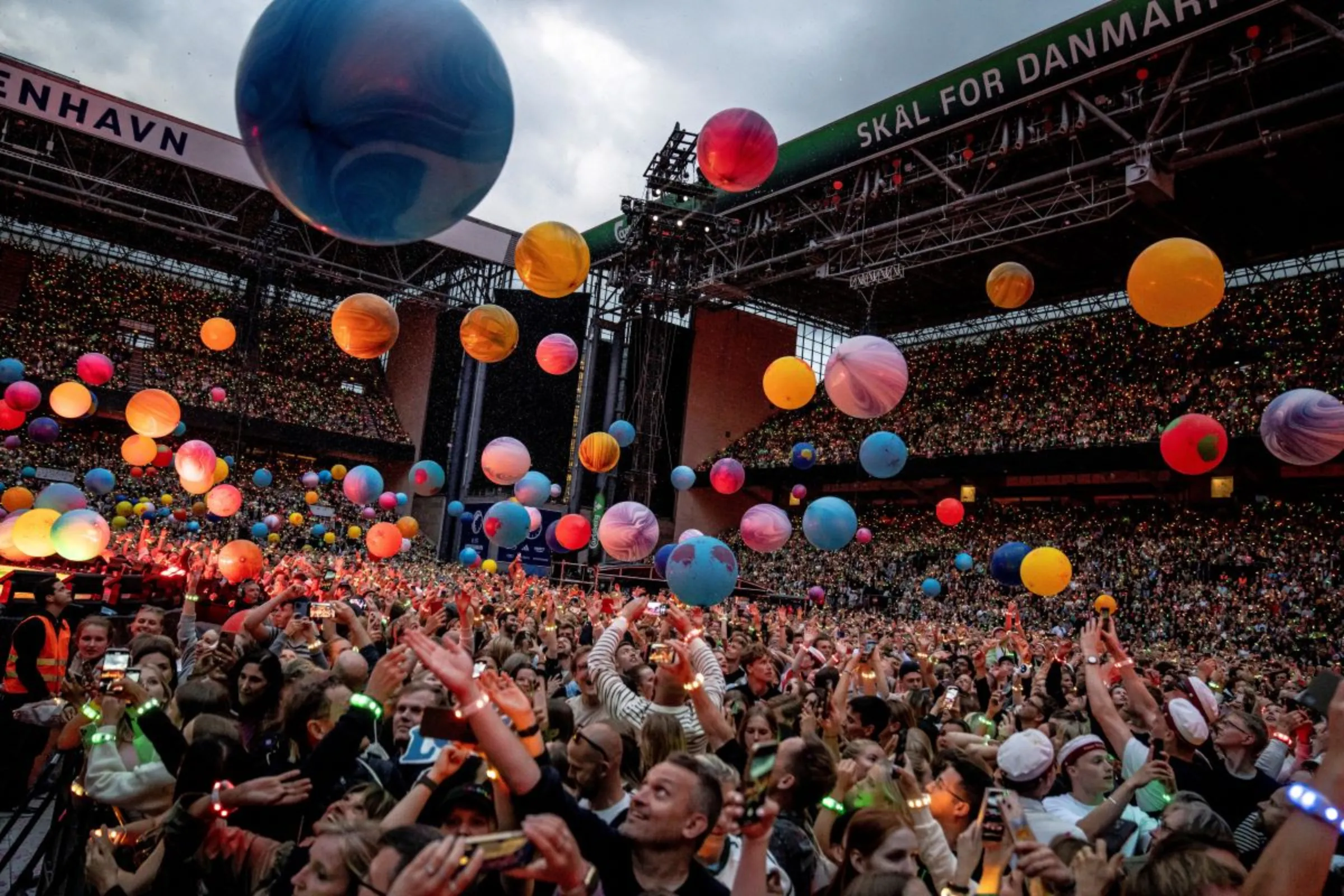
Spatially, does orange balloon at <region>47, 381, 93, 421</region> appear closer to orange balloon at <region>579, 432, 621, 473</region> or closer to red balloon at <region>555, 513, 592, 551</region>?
red balloon at <region>555, 513, 592, 551</region>

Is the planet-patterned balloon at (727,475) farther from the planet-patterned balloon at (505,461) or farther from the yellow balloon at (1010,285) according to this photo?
the yellow balloon at (1010,285)

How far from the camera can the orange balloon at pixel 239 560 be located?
791 cm

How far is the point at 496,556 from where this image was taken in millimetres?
26641

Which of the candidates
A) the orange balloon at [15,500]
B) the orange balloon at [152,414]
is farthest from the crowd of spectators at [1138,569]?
the orange balloon at [15,500]

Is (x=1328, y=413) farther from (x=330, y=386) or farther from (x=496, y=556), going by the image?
(x=330, y=386)

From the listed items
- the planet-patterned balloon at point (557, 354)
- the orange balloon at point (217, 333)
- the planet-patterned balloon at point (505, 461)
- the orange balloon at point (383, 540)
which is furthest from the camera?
the orange balloon at point (217, 333)

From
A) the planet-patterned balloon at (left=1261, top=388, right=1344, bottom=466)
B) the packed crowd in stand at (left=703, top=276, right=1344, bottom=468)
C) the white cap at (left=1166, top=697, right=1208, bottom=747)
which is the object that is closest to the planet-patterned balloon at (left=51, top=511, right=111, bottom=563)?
the white cap at (left=1166, top=697, right=1208, bottom=747)

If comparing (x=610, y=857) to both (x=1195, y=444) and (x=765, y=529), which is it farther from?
(x=1195, y=444)

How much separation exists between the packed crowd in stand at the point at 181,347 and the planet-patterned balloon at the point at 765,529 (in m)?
20.9

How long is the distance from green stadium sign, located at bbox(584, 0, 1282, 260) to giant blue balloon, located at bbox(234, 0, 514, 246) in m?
14.0

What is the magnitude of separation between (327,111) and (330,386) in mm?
33336

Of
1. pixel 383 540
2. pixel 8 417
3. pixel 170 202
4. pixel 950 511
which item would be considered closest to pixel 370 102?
pixel 383 540

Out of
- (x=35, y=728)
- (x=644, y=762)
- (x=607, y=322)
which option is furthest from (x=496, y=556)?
(x=644, y=762)

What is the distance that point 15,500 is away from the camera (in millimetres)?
11555
